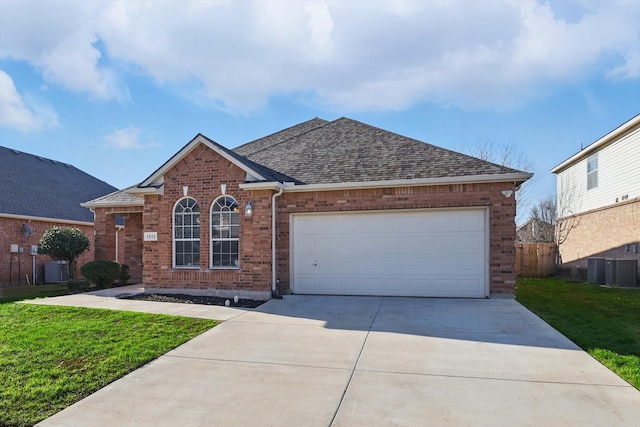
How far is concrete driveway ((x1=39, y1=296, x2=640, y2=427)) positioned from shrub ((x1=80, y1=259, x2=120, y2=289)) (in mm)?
7752

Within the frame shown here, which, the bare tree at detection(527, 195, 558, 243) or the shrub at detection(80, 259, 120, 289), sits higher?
the bare tree at detection(527, 195, 558, 243)

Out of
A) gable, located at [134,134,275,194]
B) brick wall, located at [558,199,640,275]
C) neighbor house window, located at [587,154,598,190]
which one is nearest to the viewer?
gable, located at [134,134,275,194]

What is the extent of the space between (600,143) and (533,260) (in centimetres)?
599

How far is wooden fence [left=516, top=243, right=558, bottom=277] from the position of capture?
18859 millimetres

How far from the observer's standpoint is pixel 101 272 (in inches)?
511

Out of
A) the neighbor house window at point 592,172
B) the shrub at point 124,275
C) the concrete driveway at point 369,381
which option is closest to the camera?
the concrete driveway at point 369,381

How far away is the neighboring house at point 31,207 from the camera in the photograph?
644 inches

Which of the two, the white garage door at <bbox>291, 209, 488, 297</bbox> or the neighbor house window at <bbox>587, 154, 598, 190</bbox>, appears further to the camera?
the neighbor house window at <bbox>587, 154, 598, 190</bbox>

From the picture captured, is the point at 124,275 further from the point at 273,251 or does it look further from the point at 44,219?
the point at 273,251

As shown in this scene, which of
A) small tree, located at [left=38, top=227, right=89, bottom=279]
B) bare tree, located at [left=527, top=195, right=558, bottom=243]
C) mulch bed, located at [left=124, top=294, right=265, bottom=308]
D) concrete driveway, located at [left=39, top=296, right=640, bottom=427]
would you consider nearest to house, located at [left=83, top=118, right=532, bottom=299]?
mulch bed, located at [left=124, top=294, right=265, bottom=308]

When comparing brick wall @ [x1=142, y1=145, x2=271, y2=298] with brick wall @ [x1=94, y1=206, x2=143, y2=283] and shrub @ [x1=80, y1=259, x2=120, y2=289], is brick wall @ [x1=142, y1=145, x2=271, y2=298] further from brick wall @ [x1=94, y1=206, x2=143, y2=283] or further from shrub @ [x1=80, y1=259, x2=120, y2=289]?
brick wall @ [x1=94, y1=206, x2=143, y2=283]

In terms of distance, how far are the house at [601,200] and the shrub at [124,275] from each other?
18630 mm

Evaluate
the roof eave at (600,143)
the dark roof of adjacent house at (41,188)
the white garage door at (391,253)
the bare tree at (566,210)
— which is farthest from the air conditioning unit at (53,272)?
the bare tree at (566,210)

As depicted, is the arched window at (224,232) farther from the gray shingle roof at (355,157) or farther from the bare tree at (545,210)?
the bare tree at (545,210)
